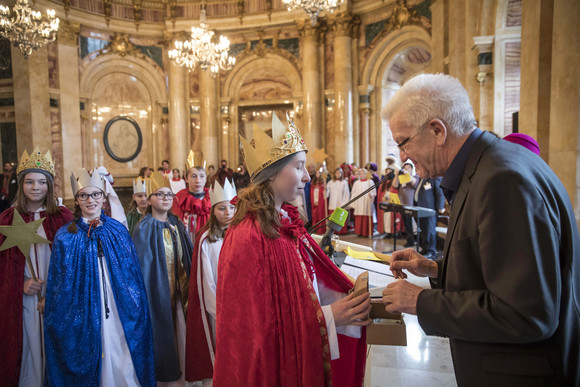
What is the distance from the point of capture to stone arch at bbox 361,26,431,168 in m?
12.7

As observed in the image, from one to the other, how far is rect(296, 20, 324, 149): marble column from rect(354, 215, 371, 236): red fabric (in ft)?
15.1

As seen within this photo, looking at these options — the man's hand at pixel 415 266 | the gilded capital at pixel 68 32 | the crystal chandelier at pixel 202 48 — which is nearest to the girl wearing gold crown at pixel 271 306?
the man's hand at pixel 415 266

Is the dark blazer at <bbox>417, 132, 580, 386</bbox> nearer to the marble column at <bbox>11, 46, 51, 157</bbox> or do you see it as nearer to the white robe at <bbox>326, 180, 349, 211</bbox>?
the white robe at <bbox>326, 180, 349, 211</bbox>

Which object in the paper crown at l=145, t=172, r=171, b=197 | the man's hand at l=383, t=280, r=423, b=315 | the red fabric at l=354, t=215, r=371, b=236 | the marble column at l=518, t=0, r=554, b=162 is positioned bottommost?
the red fabric at l=354, t=215, r=371, b=236

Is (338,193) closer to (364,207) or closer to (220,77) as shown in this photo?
(364,207)

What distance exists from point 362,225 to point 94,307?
811 cm

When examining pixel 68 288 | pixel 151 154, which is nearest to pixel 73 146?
pixel 151 154

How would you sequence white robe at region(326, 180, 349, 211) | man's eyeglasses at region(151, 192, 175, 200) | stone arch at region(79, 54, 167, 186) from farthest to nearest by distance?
1. stone arch at region(79, 54, 167, 186)
2. white robe at region(326, 180, 349, 211)
3. man's eyeglasses at region(151, 192, 175, 200)

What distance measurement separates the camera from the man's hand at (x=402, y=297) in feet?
4.35

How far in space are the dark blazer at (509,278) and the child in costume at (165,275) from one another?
251cm

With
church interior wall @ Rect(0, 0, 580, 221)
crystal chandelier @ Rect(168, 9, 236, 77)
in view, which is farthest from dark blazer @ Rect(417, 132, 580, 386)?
crystal chandelier @ Rect(168, 9, 236, 77)

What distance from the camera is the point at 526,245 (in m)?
1.08

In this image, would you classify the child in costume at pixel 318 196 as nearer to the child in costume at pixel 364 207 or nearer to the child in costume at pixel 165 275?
the child in costume at pixel 364 207

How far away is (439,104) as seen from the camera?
1.38 meters
